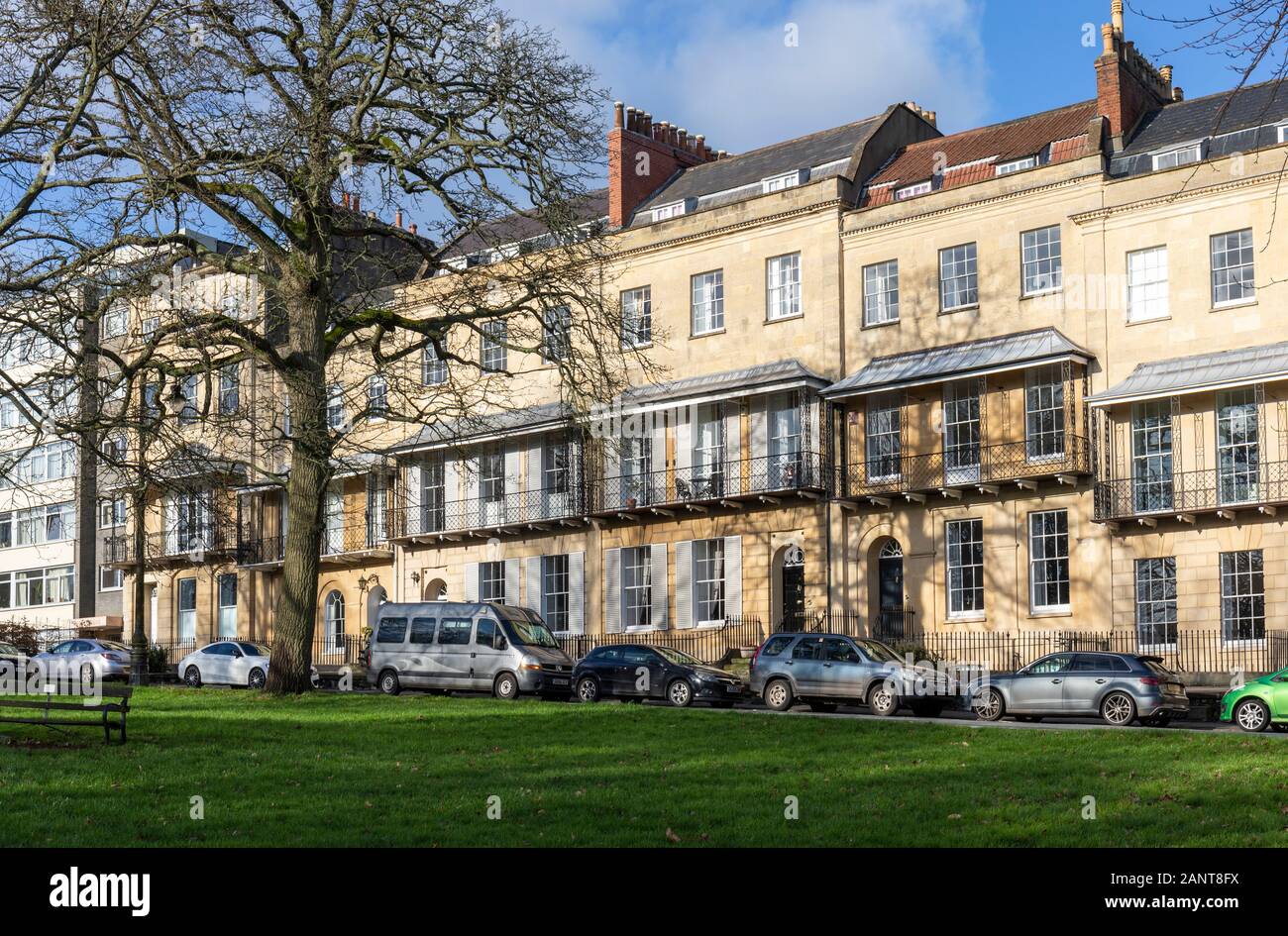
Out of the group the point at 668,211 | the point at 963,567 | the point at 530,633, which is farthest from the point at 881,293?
the point at 530,633

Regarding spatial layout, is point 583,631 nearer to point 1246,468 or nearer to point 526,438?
point 526,438

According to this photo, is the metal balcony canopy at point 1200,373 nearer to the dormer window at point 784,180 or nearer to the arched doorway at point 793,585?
the arched doorway at point 793,585

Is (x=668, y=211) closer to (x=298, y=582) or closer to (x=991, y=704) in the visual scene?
(x=298, y=582)

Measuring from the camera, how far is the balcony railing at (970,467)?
34.1m

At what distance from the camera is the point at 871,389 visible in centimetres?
3644

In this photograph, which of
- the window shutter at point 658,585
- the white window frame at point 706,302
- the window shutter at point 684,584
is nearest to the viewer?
the window shutter at point 684,584

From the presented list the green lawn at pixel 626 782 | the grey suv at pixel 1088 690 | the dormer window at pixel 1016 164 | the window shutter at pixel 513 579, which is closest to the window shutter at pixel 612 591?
the window shutter at pixel 513 579

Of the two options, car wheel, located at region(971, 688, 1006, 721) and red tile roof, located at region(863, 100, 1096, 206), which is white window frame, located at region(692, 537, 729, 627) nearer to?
red tile roof, located at region(863, 100, 1096, 206)

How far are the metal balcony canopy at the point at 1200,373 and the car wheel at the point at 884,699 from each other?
30.2ft

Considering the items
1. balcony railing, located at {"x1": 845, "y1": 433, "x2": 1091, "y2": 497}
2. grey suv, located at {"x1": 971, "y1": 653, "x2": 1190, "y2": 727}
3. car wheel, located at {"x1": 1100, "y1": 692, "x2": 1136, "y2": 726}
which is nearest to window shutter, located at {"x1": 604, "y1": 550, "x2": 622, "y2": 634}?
balcony railing, located at {"x1": 845, "y1": 433, "x2": 1091, "y2": 497}

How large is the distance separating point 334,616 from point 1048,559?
24692 mm

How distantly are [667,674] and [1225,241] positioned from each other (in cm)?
1516

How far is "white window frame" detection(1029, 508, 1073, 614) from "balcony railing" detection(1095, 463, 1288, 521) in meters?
1.28
